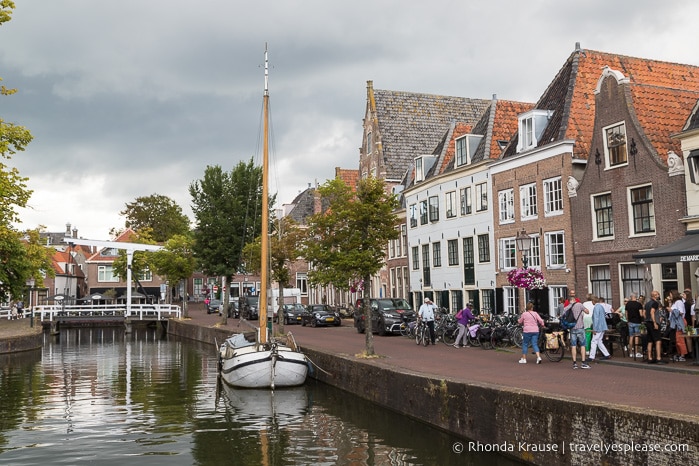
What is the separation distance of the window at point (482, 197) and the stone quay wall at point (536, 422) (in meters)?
17.5

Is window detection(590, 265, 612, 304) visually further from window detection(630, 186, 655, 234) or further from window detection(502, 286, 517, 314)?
window detection(502, 286, 517, 314)

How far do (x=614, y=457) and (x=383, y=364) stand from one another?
891 cm

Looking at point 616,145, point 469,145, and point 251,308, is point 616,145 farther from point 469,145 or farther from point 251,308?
point 251,308

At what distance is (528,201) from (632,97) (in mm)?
6703

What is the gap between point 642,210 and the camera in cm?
2284

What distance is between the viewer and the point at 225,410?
17.7 meters

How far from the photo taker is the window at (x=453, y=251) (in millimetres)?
35656

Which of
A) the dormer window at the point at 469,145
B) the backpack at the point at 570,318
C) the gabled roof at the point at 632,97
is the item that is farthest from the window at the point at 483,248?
the backpack at the point at 570,318

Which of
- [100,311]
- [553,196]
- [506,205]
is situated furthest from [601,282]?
[100,311]

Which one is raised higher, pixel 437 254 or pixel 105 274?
pixel 105 274

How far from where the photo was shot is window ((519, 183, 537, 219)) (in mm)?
28906

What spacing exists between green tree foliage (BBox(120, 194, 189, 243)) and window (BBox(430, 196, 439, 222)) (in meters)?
50.0

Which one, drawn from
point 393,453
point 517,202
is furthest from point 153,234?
point 393,453

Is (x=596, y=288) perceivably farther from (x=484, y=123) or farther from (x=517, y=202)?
(x=484, y=123)
